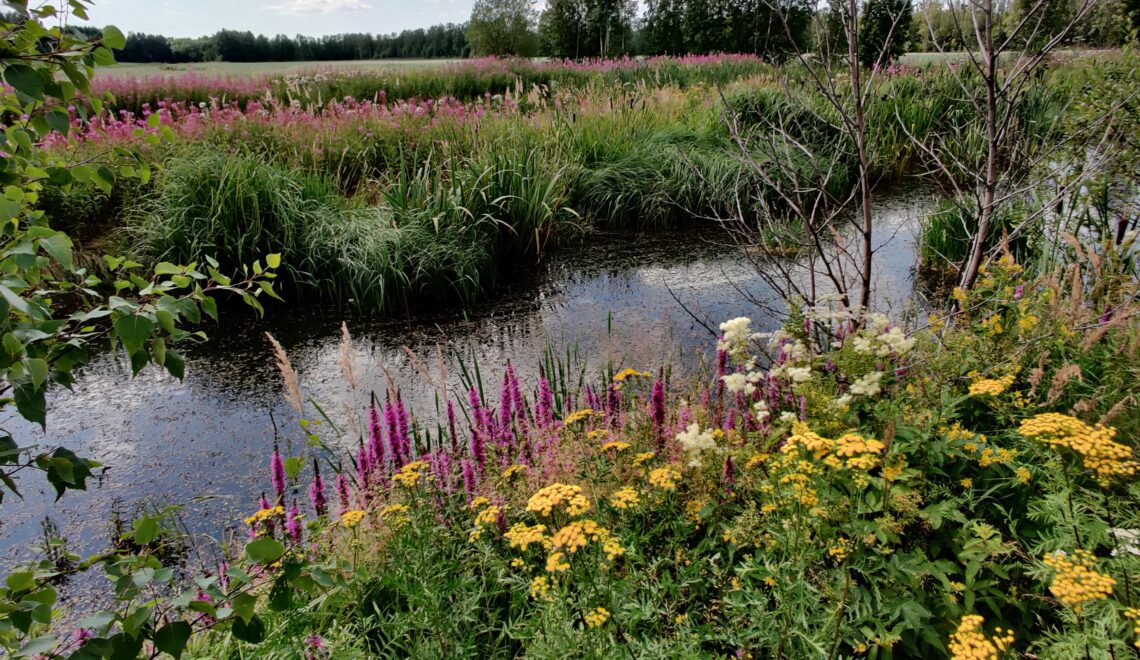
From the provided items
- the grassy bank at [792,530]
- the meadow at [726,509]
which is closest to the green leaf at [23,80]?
the meadow at [726,509]

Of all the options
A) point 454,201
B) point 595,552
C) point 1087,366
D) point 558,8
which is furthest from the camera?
point 558,8

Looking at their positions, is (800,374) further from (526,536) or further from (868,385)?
(526,536)

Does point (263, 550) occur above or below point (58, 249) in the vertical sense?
below

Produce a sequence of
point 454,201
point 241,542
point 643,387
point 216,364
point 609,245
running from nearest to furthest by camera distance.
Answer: point 241,542, point 643,387, point 216,364, point 454,201, point 609,245

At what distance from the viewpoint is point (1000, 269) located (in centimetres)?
347

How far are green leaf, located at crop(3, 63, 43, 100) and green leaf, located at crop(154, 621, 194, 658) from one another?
883 millimetres

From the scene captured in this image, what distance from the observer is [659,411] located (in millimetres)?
2875

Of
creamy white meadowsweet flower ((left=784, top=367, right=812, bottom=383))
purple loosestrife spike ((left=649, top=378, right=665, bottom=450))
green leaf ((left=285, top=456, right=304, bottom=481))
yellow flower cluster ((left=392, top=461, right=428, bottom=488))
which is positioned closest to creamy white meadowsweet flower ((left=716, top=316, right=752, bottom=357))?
creamy white meadowsweet flower ((left=784, top=367, right=812, bottom=383))

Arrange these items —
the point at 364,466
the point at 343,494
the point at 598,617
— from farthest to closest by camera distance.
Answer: the point at 364,466
the point at 343,494
the point at 598,617

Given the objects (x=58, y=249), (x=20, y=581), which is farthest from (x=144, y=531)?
(x=58, y=249)

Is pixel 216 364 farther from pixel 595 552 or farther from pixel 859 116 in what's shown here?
pixel 859 116

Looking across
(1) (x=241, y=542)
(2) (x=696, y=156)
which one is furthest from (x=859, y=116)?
(2) (x=696, y=156)

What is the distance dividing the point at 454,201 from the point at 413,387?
275 cm

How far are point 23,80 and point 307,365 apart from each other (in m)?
4.53
